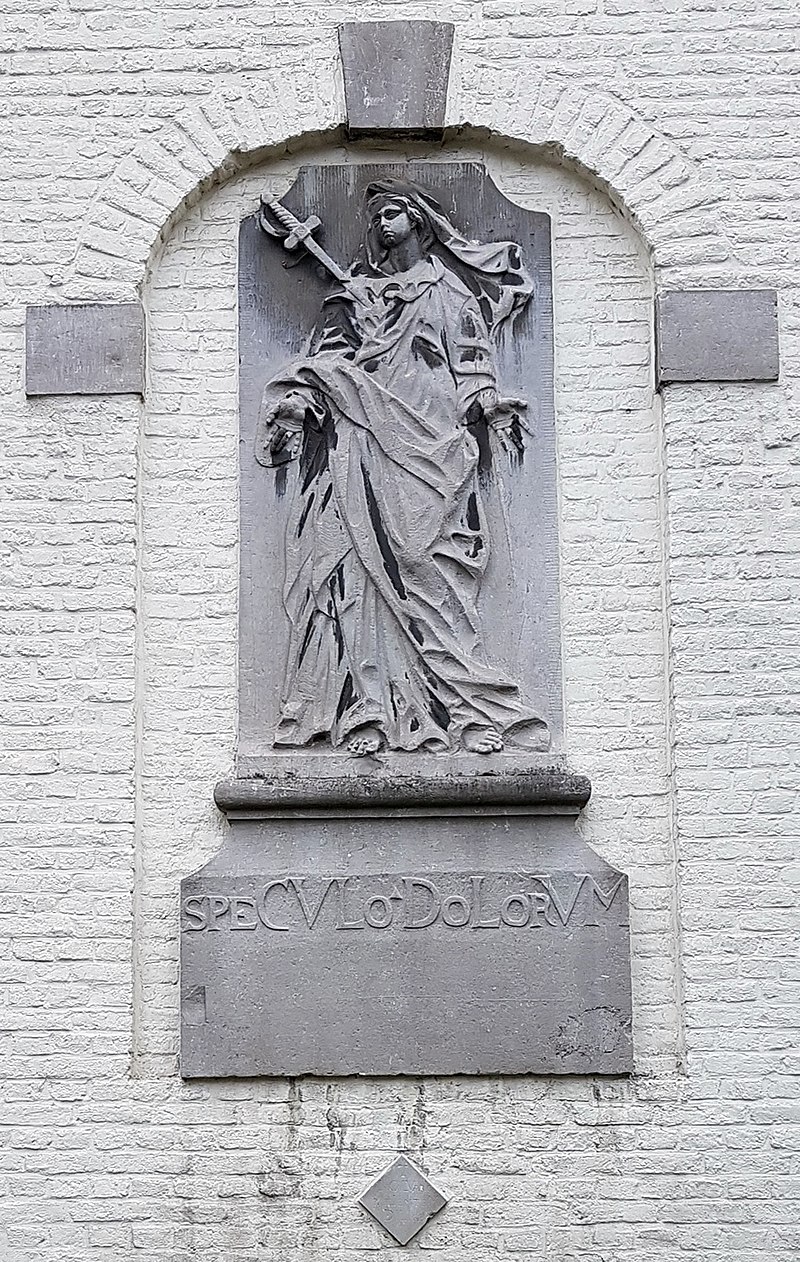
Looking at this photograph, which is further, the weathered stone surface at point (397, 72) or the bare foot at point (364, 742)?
the weathered stone surface at point (397, 72)

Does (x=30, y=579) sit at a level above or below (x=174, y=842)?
above

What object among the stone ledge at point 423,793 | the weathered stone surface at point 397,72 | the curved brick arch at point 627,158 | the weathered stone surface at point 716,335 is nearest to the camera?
the stone ledge at point 423,793

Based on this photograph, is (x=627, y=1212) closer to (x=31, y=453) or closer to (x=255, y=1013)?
(x=255, y=1013)

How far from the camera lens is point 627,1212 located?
19.5 ft

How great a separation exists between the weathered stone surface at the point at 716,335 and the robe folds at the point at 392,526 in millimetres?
654

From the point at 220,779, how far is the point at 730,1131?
6.82ft

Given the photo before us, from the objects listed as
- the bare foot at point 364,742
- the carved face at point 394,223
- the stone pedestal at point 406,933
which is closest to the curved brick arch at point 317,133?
the carved face at point 394,223

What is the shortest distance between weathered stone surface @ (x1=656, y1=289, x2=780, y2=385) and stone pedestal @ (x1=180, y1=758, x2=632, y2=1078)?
151 centimetres

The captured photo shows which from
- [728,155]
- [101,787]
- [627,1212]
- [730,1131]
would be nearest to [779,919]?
[730,1131]

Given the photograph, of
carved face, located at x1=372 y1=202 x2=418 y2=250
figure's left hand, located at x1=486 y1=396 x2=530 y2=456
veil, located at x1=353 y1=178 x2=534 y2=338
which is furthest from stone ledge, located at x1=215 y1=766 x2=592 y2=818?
carved face, located at x1=372 y1=202 x2=418 y2=250

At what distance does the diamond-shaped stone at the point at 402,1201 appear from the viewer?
5.93m

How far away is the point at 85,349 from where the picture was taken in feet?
21.3

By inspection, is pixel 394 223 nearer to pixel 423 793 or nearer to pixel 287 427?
pixel 287 427

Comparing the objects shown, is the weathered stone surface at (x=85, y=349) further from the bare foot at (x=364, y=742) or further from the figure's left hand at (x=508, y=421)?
the bare foot at (x=364, y=742)
